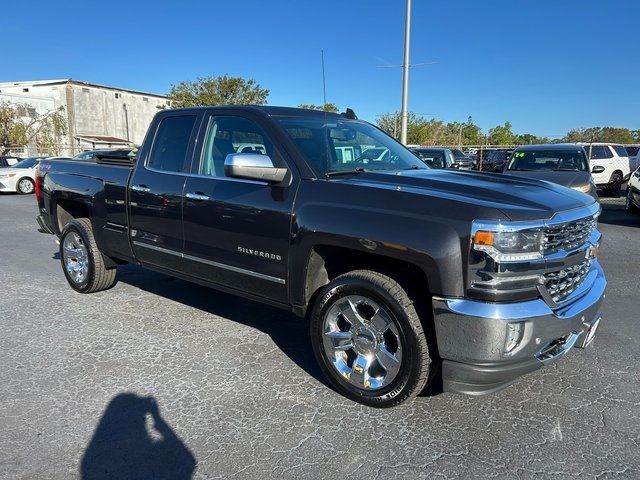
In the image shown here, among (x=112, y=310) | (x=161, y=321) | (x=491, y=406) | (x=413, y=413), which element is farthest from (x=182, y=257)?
(x=491, y=406)

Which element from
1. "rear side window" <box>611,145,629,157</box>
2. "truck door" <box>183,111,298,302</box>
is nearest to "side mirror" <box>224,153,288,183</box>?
"truck door" <box>183,111,298,302</box>

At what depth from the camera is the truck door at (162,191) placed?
439 centimetres

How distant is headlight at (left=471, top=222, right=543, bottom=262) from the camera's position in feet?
8.78

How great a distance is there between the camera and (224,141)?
4273 millimetres

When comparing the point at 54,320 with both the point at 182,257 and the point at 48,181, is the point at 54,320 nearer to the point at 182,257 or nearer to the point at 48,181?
the point at 182,257

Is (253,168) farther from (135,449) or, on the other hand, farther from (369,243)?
(135,449)

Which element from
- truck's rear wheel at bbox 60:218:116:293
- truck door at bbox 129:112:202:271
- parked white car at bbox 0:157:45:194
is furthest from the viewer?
parked white car at bbox 0:157:45:194

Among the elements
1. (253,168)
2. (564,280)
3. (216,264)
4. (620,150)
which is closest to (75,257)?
(216,264)

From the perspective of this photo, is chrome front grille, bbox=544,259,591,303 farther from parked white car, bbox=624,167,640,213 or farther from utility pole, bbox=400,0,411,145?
utility pole, bbox=400,0,411,145

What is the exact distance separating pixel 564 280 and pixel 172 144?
11.3 feet

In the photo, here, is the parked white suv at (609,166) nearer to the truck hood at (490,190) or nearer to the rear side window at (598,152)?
the rear side window at (598,152)

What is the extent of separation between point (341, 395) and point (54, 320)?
313cm

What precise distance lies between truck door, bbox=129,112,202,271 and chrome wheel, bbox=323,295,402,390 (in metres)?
1.72

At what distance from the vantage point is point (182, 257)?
4402mm
